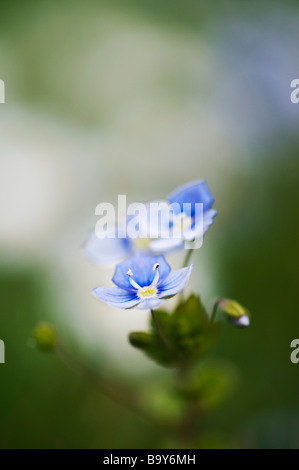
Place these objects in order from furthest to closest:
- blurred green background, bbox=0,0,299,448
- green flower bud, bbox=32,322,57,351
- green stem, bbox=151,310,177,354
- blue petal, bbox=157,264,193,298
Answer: blurred green background, bbox=0,0,299,448 → green flower bud, bbox=32,322,57,351 → green stem, bbox=151,310,177,354 → blue petal, bbox=157,264,193,298

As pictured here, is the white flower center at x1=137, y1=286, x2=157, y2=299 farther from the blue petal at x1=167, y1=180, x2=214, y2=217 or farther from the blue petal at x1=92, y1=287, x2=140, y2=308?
the blue petal at x1=167, y1=180, x2=214, y2=217

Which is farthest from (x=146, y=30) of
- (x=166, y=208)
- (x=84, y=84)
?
(x=166, y=208)

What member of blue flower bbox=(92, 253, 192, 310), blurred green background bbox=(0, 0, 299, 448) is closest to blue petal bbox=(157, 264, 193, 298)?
blue flower bbox=(92, 253, 192, 310)

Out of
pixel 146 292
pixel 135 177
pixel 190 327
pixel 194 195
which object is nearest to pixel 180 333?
pixel 190 327

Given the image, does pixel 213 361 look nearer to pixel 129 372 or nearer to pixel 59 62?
pixel 129 372

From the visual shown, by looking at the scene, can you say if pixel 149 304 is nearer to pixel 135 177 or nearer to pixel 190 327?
pixel 190 327

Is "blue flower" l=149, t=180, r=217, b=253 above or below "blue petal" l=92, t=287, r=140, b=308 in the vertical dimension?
above

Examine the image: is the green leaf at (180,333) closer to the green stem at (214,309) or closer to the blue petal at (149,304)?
the green stem at (214,309)
